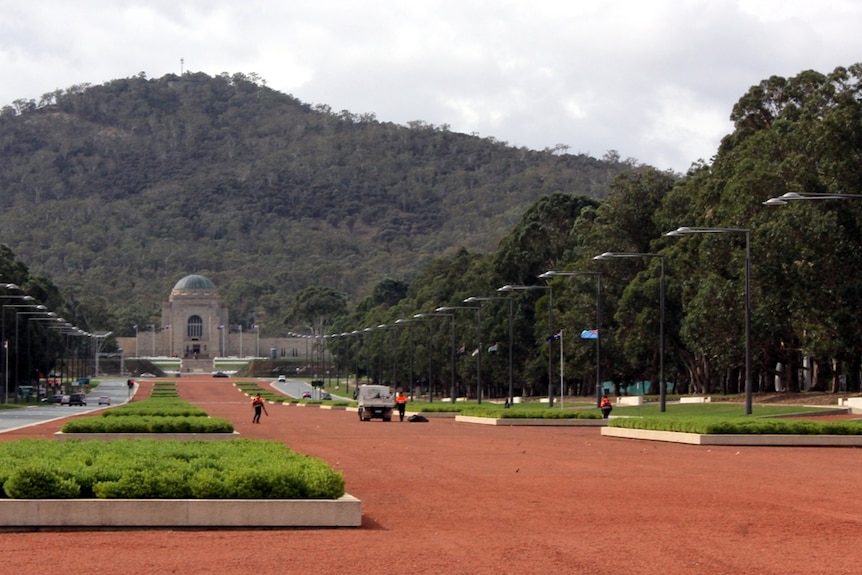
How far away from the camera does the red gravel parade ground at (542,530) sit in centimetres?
1310

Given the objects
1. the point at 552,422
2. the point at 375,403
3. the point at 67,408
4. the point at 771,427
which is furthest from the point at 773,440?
the point at 67,408

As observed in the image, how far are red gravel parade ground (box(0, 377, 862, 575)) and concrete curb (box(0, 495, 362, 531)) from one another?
208mm

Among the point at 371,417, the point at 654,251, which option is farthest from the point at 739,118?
the point at 371,417

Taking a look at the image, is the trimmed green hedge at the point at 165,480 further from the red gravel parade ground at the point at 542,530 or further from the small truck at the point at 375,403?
the small truck at the point at 375,403

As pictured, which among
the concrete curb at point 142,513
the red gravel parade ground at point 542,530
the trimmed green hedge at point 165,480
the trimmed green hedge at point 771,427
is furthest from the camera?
the trimmed green hedge at point 771,427

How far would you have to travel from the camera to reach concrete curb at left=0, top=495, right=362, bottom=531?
50.5 ft

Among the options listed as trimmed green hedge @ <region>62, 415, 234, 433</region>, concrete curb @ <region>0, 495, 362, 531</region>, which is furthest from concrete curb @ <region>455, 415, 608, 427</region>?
concrete curb @ <region>0, 495, 362, 531</region>

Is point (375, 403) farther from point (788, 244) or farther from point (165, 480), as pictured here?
point (165, 480)

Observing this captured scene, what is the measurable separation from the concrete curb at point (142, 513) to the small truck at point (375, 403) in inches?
1705

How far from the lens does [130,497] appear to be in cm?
1567

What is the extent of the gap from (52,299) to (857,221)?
9757 cm

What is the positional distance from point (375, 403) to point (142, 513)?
43.8 m

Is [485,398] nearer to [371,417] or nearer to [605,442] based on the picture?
[371,417]

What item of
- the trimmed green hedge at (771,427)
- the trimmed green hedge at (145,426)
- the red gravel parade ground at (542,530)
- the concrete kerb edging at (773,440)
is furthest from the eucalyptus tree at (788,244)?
the red gravel parade ground at (542,530)
